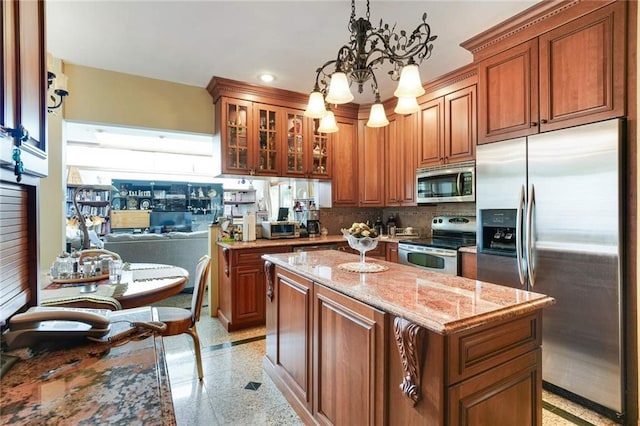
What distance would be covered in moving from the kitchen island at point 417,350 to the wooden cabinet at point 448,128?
2053 millimetres

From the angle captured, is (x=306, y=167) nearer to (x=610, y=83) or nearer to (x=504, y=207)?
(x=504, y=207)

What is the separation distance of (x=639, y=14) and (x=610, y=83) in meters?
0.38

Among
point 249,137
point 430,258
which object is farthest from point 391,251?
point 249,137

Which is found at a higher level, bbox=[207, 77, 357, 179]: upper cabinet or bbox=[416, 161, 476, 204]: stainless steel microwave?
bbox=[207, 77, 357, 179]: upper cabinet

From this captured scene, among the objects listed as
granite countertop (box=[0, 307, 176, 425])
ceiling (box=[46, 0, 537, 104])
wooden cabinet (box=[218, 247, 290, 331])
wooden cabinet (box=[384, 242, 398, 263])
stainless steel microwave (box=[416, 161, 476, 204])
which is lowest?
wooden cabinet (box=[218, 247, 290, 331])

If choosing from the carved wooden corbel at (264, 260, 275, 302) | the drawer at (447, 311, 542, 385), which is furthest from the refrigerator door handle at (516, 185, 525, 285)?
the carved wooden corbel at (264, 260, 275, 302)

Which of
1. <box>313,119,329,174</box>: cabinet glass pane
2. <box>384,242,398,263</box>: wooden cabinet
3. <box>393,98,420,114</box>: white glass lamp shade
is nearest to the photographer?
<box>393,98,420,114</box>: white glass lamp shade

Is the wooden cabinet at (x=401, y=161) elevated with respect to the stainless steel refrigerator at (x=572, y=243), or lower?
elevated

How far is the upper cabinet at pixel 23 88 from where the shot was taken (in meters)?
0.72

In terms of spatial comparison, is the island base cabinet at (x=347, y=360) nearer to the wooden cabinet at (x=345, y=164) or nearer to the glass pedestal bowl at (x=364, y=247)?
the glass pedestal bowl at (x=364, y=247)

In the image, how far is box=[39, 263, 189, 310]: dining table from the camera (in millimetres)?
1697

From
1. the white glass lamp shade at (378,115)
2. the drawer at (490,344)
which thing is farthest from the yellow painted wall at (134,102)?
the drawer at (490,344)

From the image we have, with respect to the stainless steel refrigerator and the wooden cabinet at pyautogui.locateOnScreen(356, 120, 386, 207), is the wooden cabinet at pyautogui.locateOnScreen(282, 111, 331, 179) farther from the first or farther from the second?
the stainless steel refrigerator

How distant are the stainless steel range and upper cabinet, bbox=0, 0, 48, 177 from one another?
3034mm
